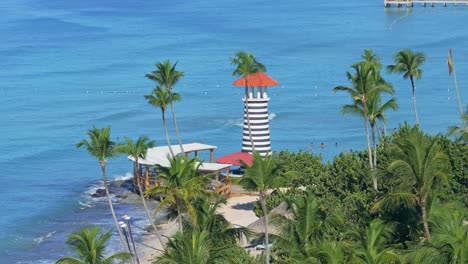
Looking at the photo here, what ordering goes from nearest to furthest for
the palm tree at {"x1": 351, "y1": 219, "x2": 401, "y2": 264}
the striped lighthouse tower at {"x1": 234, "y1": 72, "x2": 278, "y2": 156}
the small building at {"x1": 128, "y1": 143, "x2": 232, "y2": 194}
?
1. the palm tree at {"x1": 351, "y1": 219, "x2": 401, "y2": 264}
2. the small building at {"x1": 128, "y1": 143, "x2": 232, "y2": 194}
3. the striped lighthouse tower at {"x1": 234, "y1": 72, "x2": 278, "y2": 156}

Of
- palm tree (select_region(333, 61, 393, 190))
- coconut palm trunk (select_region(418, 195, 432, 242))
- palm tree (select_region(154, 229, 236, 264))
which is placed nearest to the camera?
Result: palm tree (select_region(154, 229, 236, 264))

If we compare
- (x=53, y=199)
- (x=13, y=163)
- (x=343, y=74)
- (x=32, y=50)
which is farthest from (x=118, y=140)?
(x=32, y=50)

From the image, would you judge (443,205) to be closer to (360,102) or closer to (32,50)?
(360,102)

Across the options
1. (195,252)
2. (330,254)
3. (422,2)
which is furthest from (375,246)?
(422,2)

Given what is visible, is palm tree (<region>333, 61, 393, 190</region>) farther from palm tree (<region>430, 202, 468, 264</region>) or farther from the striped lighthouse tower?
the striped lighthouse tower

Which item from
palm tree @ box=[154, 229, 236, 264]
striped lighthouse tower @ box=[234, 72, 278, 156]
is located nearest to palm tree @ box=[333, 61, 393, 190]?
palm tree @ box=[154, 229, 236, 264]

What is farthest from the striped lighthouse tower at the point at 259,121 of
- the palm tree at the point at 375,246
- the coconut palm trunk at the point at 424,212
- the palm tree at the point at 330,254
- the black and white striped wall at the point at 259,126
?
the palm tree at the point at 330,254

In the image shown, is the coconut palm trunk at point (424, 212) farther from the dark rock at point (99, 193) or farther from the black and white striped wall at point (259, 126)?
the dark rock at point (99, 193)

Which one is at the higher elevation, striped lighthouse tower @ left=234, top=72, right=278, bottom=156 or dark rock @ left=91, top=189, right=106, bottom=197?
striped lighthouse tower @ left=234, top=72, right=278, bottom=156
